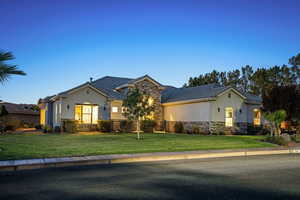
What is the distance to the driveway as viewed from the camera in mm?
5252

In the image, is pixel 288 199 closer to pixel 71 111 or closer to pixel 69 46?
pixel 71 111

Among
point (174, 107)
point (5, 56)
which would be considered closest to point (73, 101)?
point (174, 107)

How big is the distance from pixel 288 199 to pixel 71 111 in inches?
829

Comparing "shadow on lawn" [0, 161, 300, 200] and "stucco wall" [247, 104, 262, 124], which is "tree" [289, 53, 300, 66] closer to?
"stucco wall" [247, 104, 262, 124]

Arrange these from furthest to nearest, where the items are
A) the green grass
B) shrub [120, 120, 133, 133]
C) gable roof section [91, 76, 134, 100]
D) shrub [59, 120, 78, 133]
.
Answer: gable roof section [91, 76, 134, 100], shrub [120, 120, 133, 133], shrub [59, 120, 78, 133], the green grass

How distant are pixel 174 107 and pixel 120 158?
1931cm

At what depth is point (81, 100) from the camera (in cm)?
2417

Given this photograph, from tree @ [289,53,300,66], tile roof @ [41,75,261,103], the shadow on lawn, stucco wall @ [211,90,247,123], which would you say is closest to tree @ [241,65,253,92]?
tree @ [289,53,300,66]

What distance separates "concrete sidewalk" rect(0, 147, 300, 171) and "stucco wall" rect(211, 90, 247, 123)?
11.6 metres

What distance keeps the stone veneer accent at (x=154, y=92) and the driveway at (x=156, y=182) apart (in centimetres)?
1877

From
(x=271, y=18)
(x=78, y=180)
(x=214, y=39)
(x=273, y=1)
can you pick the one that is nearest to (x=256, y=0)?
(x=273, y=1)

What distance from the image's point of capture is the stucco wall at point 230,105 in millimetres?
25000

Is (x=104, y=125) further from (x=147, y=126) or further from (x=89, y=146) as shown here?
(x=89, y=146)

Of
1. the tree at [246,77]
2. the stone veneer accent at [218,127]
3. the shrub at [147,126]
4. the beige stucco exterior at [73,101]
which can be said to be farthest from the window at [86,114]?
the tree at [246,77]
